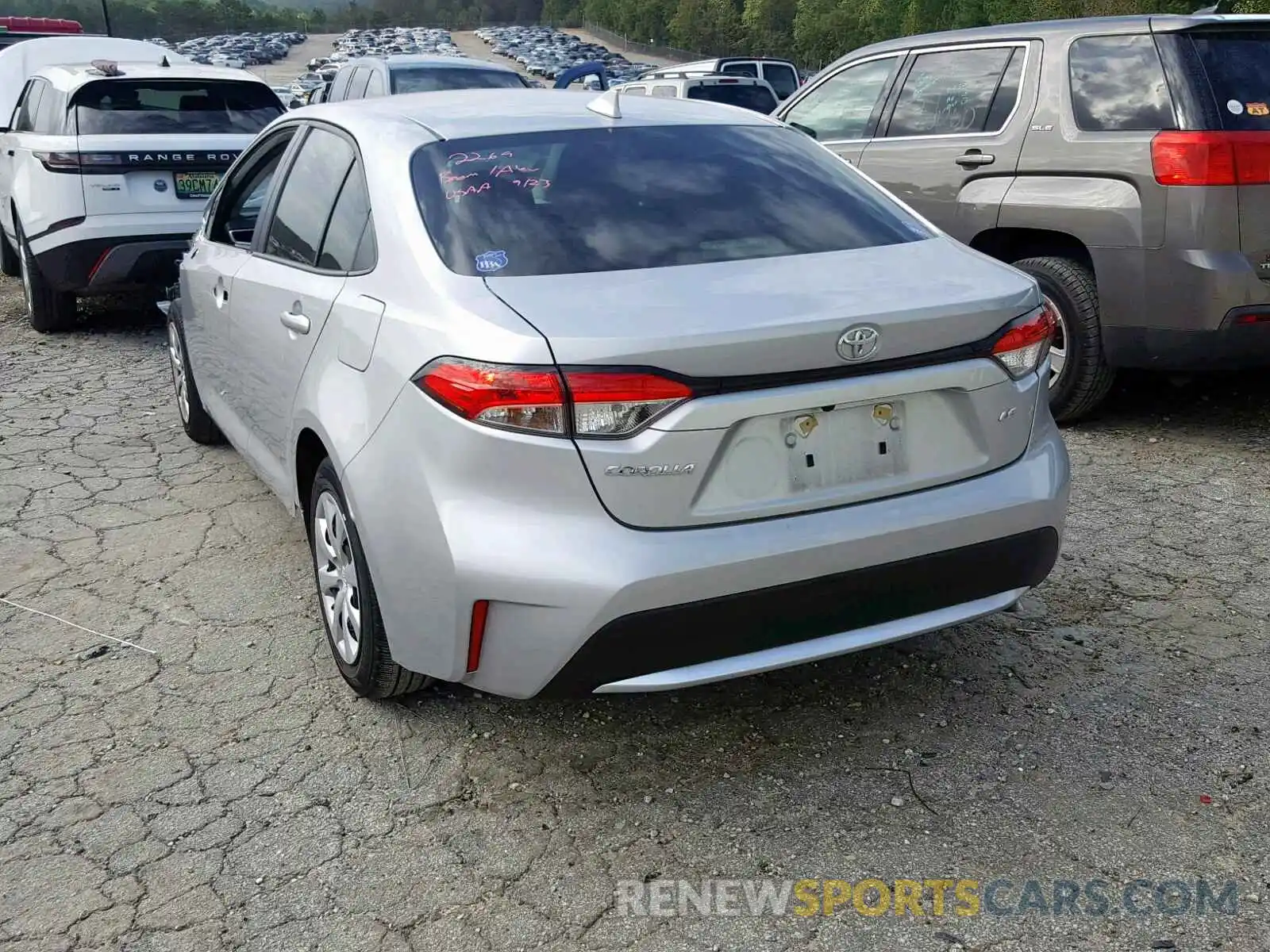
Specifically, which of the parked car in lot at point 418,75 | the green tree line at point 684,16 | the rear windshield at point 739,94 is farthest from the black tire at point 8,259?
the green tree line at point 684,16

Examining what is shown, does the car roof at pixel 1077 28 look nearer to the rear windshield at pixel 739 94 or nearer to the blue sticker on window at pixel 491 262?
the blue sticker on window at pixel 491 262

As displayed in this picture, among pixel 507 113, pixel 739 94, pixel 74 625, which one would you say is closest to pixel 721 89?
pixel 739 94

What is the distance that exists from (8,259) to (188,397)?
19.1 feet

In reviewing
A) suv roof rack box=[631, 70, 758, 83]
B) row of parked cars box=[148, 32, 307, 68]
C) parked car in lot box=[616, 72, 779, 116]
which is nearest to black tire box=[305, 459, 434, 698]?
parked car in lot box=[616, 72, 779, 116]

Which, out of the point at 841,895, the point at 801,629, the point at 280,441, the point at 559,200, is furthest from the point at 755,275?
the point at 280,441

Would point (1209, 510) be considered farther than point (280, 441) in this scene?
Yes

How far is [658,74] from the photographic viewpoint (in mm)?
22594

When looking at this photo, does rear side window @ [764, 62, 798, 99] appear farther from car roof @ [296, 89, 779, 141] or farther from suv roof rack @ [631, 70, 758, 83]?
car roof @ [296, 89, 779, 141]

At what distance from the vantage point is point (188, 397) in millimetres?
5438

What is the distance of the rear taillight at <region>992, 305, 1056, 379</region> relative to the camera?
112 inches

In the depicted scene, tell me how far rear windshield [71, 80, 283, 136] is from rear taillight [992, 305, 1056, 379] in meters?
6.11

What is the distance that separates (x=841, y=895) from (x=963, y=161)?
13.7 ft

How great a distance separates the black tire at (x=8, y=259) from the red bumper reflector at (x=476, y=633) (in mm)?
8327

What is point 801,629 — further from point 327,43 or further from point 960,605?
point 327,43
